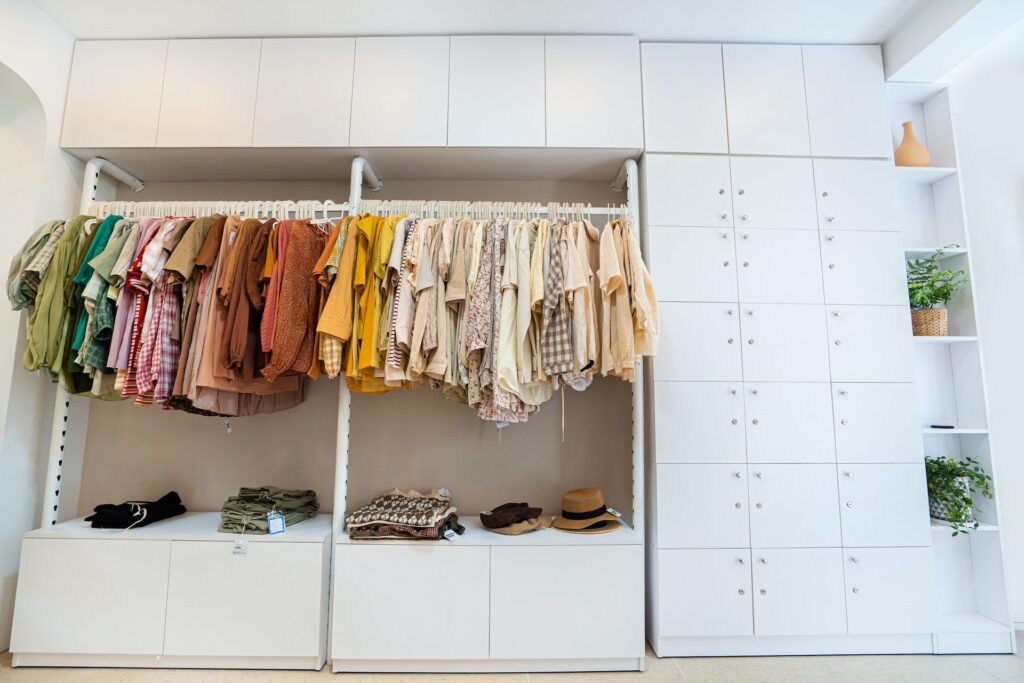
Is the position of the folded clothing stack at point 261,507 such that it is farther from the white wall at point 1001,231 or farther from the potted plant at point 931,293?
the white wall at point 1001,231

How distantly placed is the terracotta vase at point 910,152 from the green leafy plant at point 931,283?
1.60 feet

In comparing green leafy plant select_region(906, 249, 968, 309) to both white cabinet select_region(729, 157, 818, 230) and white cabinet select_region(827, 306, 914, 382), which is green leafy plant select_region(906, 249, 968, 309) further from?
white cabinet select_region(729, 157, 818, 230)

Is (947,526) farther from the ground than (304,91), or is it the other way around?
(304,91)

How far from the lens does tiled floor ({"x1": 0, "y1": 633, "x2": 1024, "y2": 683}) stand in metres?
1.91

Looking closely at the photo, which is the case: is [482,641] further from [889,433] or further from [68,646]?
[889,433]

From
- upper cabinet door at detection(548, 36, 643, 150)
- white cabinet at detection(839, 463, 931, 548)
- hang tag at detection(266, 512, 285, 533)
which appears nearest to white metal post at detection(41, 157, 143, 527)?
hang tag at detection(266, 512, 285, 533)

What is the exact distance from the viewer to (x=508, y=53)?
2.34 meters

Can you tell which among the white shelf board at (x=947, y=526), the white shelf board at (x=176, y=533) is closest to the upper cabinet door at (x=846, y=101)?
the white shelf board at (x=947, y=526)

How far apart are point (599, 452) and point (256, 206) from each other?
2.10 metres

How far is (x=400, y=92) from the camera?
2318 mm

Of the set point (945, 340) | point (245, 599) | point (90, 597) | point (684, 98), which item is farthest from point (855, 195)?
point (90, 597)

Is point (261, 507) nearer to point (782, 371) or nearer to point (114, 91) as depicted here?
point (114, 91)

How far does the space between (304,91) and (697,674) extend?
3188 mm

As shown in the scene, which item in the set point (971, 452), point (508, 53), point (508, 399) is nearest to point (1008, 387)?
point (971, 452)
